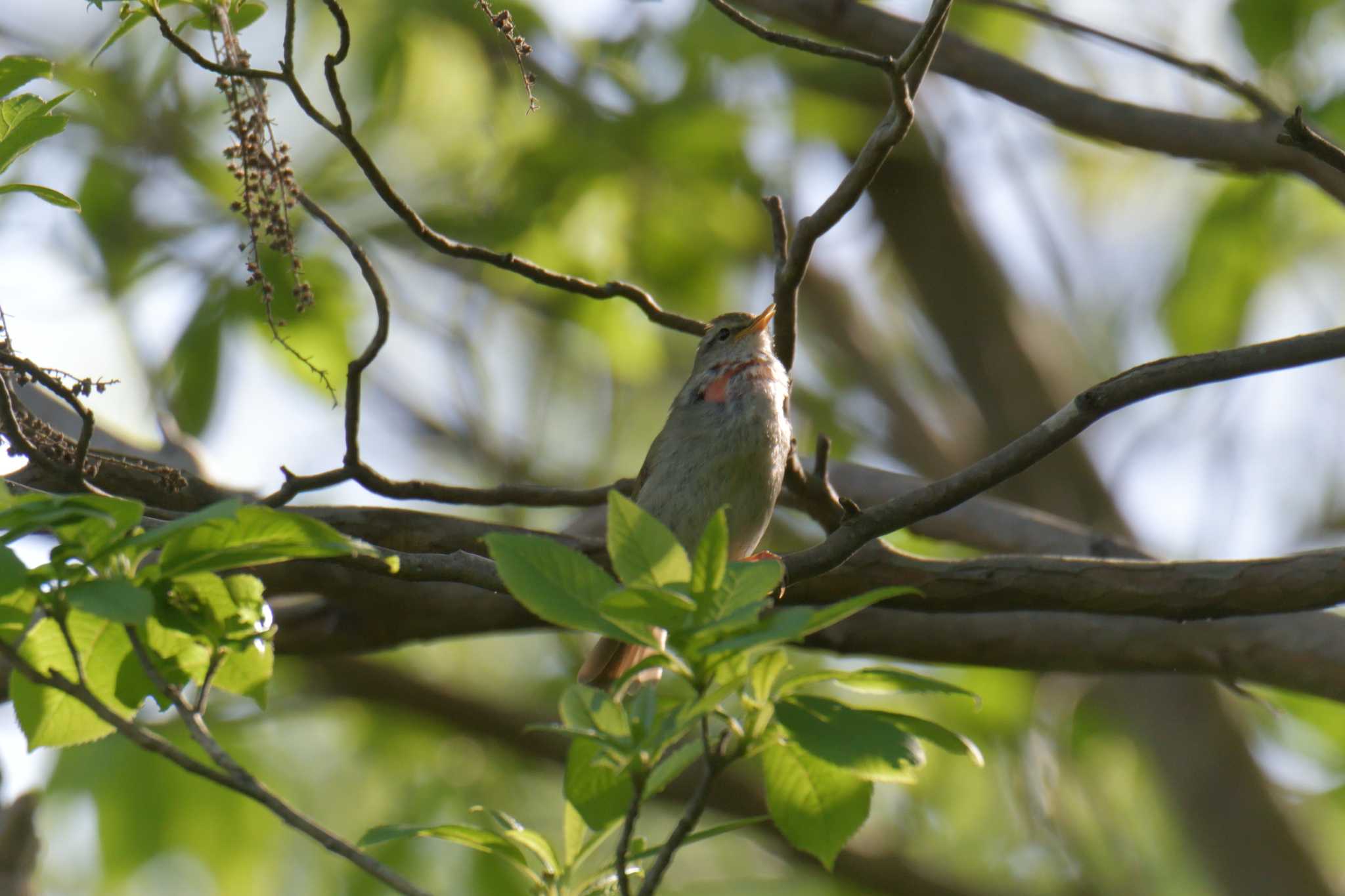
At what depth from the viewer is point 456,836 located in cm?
281

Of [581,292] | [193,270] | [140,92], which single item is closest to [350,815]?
[193,270]

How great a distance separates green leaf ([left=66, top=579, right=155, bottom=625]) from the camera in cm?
204

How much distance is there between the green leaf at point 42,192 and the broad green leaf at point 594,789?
156 cm

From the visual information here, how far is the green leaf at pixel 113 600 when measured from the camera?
2.04 m

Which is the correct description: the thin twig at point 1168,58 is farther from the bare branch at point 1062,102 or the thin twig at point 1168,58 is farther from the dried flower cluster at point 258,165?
the dried flower cluster at point 258,165

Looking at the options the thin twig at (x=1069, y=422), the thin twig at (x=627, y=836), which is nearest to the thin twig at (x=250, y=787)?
the thin twig at (x=627, y=836)

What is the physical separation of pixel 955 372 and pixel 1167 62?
14.5ft

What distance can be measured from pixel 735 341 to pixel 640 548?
13.0 feet

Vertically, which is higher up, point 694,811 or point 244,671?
point 244,671

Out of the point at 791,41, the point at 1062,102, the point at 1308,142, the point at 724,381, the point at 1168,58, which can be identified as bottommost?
the point at 1308,142

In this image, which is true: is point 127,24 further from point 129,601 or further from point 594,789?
point 594,789

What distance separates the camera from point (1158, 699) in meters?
8.59

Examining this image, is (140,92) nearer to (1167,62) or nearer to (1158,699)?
(1167,62)

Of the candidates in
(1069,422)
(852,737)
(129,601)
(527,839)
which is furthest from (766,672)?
(1069,422)
